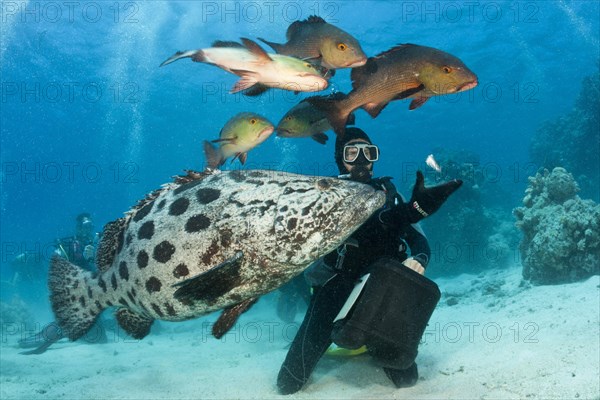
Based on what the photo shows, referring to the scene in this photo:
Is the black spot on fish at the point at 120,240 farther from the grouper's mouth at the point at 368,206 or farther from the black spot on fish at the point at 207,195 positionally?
the grouper's mouth at the point at 368,206

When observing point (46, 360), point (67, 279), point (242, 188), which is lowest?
point (46, 360)

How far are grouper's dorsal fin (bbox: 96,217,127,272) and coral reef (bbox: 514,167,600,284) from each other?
9.39m

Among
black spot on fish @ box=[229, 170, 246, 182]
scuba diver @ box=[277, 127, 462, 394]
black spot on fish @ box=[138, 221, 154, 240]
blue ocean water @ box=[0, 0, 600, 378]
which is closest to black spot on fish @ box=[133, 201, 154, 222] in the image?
black spot on fish @ box=[138, 221, 154, 240]

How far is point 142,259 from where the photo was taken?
3170 millimetres

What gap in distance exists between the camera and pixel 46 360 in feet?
25.8

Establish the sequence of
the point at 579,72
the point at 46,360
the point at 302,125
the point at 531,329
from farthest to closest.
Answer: the point at 579,72, the point at 46,360, the point at 531,329, the point at 302,125

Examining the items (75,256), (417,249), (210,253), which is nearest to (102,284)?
(210,253)

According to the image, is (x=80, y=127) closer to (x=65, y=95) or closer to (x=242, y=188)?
(x=65, y=95)

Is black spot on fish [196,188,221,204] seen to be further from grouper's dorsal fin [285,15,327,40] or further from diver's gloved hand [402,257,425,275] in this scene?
diver's gloved hand [402,257,425,275]

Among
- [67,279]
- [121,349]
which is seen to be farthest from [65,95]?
[67,279]

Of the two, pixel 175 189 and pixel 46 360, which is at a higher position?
pixel 175 189

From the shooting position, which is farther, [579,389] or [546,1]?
[546,1]

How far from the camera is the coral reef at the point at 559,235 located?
8.30 meters

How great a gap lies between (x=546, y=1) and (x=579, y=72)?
20525 mm
